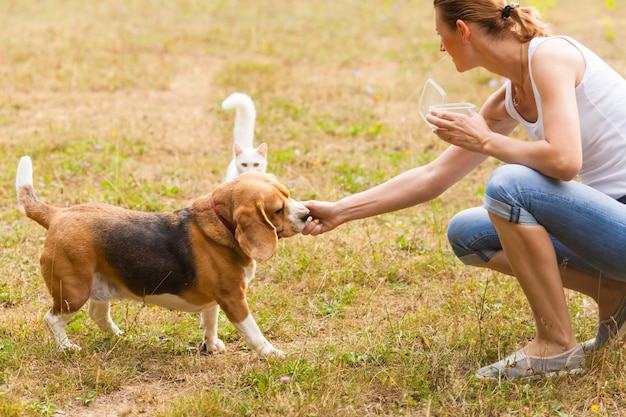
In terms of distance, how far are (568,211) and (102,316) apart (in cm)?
236

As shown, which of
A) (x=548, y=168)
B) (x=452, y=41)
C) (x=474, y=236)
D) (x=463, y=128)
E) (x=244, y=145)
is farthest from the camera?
(x=244, y=145)

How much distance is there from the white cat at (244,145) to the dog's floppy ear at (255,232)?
232cm

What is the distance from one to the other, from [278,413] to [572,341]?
1389 millimetres

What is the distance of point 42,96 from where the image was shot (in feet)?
29.3

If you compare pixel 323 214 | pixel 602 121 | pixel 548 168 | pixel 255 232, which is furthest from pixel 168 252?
pixel 602 121

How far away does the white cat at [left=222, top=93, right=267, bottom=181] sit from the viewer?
6.41m

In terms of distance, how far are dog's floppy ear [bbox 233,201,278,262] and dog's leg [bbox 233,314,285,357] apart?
0.40 m

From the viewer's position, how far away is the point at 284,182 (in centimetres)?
675

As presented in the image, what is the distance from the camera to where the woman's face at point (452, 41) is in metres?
3.78

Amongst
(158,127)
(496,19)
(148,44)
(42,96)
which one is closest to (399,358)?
(496,19)

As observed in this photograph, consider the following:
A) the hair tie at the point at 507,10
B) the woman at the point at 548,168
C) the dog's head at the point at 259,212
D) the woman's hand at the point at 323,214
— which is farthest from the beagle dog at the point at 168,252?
the hair tie at the point at 507,10

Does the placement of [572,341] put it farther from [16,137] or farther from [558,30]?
[558,30]

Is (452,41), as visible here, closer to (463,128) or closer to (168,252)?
(463,128)

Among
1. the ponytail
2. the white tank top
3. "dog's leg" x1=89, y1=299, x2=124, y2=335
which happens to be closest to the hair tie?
the ponytail
